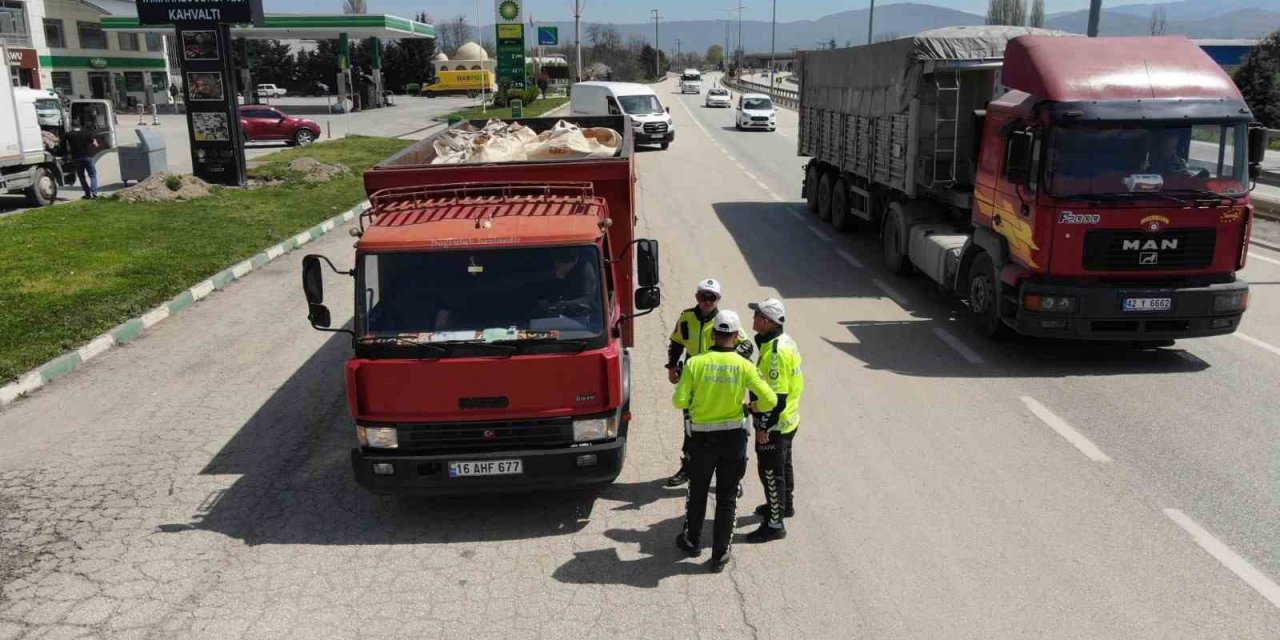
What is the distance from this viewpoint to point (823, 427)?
8367 millimetres

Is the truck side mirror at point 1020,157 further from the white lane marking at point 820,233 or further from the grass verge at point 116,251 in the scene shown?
the grass verge at point 116,251

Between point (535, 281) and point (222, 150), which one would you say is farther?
point (222, 150)

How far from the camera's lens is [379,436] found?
6414mm

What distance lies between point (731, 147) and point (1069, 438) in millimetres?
28444

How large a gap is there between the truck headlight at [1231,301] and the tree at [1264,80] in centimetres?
3431

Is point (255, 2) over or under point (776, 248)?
over

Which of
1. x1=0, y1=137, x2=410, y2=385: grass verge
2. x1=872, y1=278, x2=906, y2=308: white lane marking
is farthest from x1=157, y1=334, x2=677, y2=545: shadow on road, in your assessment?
x1=872, y1=278, x2=906, y2=308: white lane marking

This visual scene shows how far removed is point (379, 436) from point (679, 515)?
209 cm

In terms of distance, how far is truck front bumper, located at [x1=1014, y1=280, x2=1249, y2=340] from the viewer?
9570 millimetres

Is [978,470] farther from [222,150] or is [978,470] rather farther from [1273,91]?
[1273,91]

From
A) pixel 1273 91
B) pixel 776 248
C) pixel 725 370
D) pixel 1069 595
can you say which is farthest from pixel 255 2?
pixel 1273 91

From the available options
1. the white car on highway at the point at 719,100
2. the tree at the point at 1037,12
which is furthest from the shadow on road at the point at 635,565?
the tree at the point at 1037,12

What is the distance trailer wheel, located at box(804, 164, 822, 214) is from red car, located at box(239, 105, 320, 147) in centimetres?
2467

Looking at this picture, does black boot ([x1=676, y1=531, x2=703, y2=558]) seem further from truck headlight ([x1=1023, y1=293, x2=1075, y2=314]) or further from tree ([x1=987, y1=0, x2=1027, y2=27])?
tree ([x1=987, y1=0, x2=1027, y2=27])
